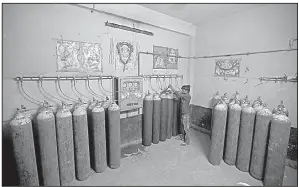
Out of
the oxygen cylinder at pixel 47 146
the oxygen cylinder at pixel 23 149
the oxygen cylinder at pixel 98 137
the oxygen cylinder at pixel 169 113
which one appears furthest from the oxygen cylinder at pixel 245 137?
the oxygen cylinder at pixel 23 149

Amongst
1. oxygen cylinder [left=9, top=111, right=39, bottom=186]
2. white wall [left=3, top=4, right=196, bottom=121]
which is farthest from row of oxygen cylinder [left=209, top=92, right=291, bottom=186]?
oxygen cylinder [left=9, top=111, right=39, bottom=186]

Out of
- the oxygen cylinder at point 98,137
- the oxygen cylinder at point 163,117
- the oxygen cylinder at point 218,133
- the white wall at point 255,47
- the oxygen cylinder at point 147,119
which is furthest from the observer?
the oxygen cylinder at point 163,117

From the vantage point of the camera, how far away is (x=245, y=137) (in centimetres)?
268

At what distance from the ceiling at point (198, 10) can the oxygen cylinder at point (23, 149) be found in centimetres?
297

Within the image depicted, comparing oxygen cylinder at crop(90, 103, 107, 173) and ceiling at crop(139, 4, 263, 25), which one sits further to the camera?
ceiling at crop(139, 4, 263, 25)

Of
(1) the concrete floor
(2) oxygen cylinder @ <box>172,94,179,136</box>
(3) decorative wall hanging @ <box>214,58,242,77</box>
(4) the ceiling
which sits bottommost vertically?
(1) the concrete floor

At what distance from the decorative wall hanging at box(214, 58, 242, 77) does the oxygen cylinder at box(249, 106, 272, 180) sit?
146 centimetres

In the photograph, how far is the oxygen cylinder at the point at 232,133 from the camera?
9.06 ft

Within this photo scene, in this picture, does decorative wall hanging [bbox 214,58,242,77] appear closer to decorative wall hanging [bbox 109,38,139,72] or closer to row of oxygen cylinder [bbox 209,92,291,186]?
row of oxygen cylinder [bbox 209,92,291,186]

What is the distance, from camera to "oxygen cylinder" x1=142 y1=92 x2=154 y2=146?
3441 mm

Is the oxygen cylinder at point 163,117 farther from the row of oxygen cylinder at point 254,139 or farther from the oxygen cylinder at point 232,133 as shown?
the oxygen cylinder at point 232,133

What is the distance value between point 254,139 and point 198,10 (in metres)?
2.85

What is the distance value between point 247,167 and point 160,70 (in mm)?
2721

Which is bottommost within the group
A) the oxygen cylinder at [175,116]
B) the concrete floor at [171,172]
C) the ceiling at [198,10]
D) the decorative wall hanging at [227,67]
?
the concrete floor at [171,172]
